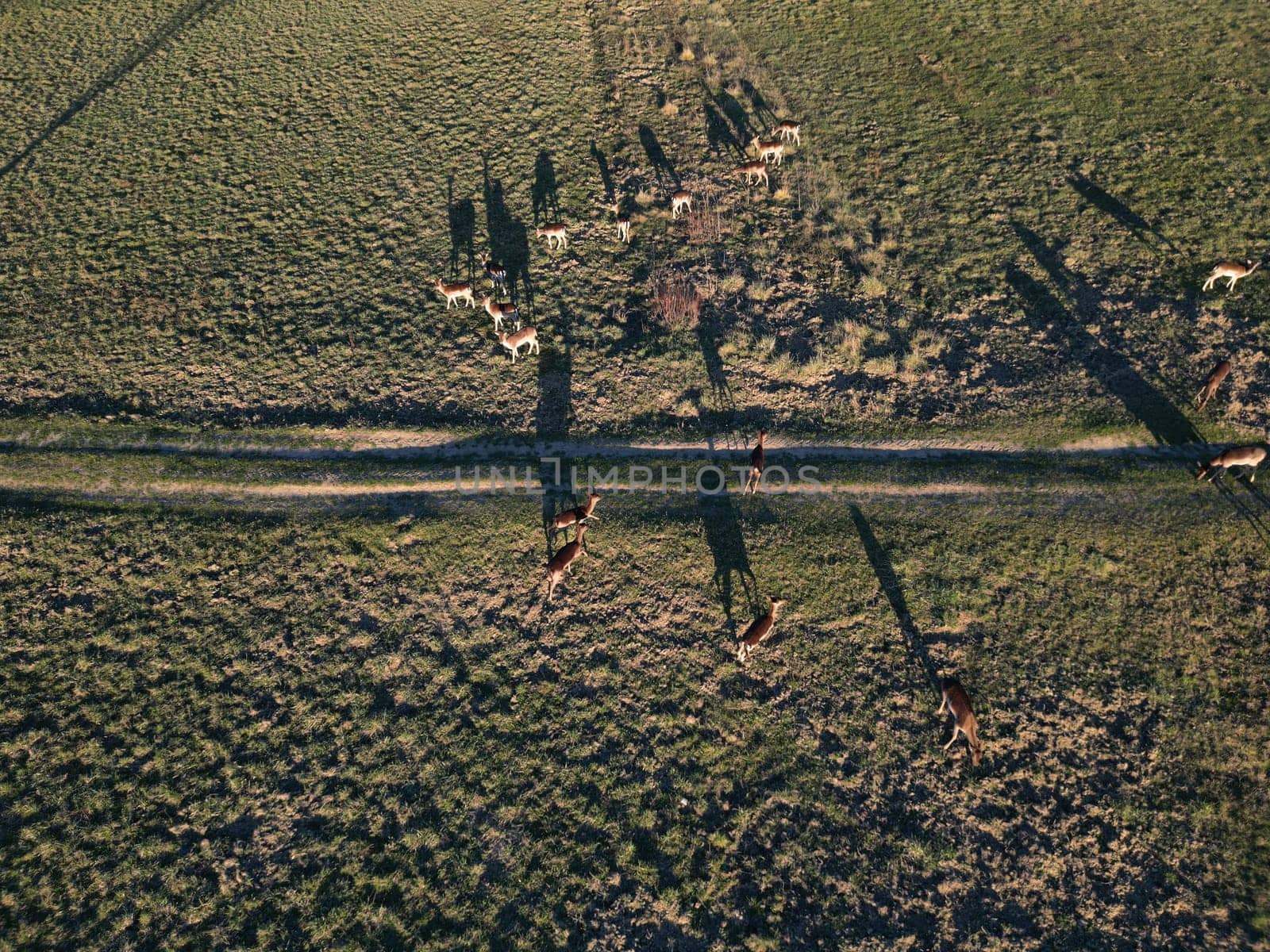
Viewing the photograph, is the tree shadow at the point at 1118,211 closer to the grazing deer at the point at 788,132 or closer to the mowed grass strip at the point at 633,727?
the grazing deer at the point at 788,132

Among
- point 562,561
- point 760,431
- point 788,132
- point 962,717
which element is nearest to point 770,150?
point 788,132

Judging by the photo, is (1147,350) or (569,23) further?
(569,23)

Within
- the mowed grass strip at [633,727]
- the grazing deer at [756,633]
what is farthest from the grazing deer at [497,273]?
the grazing deer at [756,633]

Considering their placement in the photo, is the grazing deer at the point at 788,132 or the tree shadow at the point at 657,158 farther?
the grazing deer at the point at 788,132

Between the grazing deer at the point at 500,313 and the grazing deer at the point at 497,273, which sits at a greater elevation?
the grazing deer at the point at 497,273

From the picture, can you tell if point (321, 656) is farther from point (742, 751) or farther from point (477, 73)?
A: point (477, 73)

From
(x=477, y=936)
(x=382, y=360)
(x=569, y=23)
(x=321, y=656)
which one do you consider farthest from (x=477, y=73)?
(x=477, y=936)

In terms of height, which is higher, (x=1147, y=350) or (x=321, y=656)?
(x=1147, y=350)
